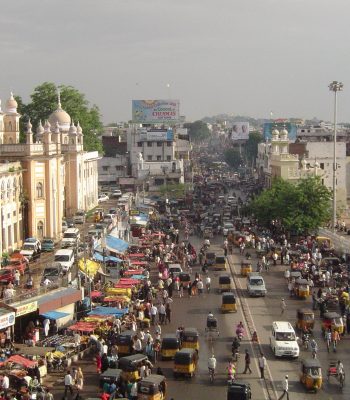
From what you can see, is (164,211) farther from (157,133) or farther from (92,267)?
(92,267)

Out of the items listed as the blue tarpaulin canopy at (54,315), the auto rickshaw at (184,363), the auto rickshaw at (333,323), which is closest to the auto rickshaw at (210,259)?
the auto rickshaw at (333,323)

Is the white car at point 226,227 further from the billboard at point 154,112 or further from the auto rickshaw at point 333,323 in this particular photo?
the billboard at point 154,112

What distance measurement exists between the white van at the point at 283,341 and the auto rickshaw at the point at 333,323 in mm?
2641

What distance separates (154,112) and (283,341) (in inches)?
3782

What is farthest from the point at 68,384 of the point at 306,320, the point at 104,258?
the point at 104,258

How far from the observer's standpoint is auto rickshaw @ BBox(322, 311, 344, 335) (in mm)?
32750

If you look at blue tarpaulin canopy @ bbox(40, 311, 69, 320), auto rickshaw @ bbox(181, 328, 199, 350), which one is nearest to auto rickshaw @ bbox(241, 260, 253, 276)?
blue tarpaulin canopy @ bbox(40, 311, 69, 320)

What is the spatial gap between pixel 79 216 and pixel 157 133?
157 feet

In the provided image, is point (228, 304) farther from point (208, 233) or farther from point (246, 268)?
point (208, 233)

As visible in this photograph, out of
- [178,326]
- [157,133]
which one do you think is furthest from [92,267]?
[157,133]

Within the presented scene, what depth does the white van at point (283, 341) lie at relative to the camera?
29656 mm

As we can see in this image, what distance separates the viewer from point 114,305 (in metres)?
36.1

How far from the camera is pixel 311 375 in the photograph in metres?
26.2

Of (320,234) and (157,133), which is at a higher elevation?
(157,133)
